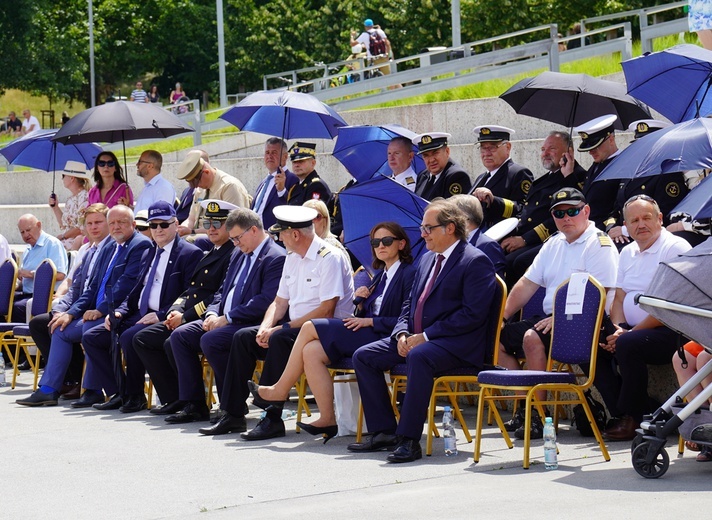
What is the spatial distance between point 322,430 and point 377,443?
578 millimetres

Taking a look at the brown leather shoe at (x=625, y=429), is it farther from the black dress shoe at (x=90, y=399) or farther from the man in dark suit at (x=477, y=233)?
the black dress shoe at (x=90, y=399)

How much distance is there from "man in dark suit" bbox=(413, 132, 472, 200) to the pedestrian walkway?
2.45 meters

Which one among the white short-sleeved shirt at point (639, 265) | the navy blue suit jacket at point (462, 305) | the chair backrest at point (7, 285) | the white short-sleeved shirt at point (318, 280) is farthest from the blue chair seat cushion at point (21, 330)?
the white short-sleeved shirt at point (639, 265)

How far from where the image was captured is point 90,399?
11.5m

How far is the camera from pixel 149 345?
10688 mm

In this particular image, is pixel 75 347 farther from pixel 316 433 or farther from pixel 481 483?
pixel 481 483

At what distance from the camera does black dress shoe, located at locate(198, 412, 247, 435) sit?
956 cm

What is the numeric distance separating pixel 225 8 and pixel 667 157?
4487 centimetres

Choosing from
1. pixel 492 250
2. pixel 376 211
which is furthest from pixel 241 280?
pixel 492 250

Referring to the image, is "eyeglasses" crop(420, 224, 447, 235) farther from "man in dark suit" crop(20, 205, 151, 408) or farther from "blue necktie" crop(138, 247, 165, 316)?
"man in dark suit" crop(20, 205, 151, 408)

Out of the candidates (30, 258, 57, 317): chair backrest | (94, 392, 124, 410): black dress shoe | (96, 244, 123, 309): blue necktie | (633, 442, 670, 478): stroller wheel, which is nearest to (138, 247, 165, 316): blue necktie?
(96, 244, 123, 309): blue necktie

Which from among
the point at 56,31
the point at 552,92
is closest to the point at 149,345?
the point at 552,92

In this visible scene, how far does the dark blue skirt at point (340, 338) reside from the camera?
900 cm

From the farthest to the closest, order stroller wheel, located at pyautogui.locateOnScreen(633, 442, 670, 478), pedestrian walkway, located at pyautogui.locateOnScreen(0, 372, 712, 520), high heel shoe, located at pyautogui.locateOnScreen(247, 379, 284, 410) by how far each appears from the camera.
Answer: high heel shoe, located at pyautogui.locateOnScreen(247, 379, 284, 410), stroller wheel, located at pyautogui.locateOnScreen(633, 442, 670, 478), pedestrian walkway, located at pyautogui.locateOnScreen(0, 372, 712, 520)
